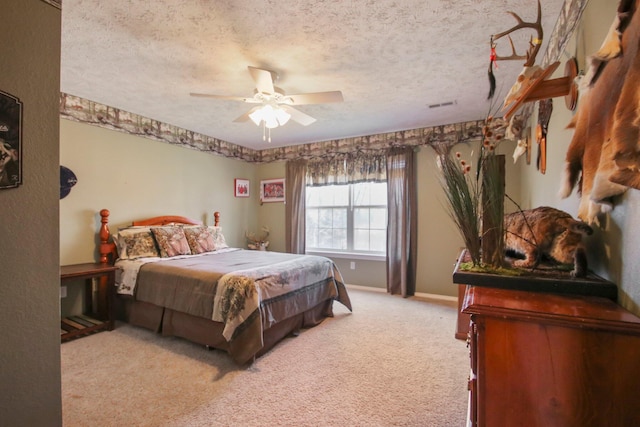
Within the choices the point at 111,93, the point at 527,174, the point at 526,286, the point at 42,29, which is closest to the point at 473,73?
the point at 527,174

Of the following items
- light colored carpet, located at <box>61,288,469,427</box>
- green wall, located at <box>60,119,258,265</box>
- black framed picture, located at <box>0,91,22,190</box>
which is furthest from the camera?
green wall, located at <box>60,119,258,265</box>

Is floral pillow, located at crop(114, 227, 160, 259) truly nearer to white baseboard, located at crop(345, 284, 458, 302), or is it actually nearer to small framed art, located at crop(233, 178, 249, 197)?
small framed art, located at crop(233, 178, 249, 197)

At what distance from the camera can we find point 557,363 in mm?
829

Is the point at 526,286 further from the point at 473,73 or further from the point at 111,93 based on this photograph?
the point at 111,93

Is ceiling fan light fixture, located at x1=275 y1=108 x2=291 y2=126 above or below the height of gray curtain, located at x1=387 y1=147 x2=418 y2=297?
above

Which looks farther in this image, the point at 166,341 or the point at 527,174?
the point at 527,174

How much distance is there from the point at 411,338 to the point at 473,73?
2521mm

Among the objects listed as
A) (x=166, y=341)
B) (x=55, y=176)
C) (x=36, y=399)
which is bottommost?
(x=166, y=341)

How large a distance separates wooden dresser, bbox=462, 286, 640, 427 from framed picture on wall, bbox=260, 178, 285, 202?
4670mm

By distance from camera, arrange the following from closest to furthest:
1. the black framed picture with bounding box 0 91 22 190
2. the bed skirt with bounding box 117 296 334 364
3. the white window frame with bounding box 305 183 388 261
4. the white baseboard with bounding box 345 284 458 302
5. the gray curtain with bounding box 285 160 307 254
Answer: the black framed picture with bounding box 0 91 22 190, the bed skirt with bounding box 117 296 334 364, the white baseboard with bounding box 345 284 458 302, the white window frame with bounding box 305 183 388 261, the gray curtain with bounding box 285 160 307 254

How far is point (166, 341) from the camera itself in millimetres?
2742

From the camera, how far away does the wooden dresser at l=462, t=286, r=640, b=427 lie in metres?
0.78

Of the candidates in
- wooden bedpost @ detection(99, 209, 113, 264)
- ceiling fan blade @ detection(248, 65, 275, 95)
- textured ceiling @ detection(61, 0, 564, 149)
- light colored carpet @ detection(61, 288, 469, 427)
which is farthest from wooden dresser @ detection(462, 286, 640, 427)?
wooden bedpost @ detection(99, 209, 113, 264)

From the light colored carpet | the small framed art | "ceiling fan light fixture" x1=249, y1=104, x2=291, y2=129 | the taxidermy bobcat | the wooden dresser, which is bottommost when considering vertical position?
the light colored carpet
